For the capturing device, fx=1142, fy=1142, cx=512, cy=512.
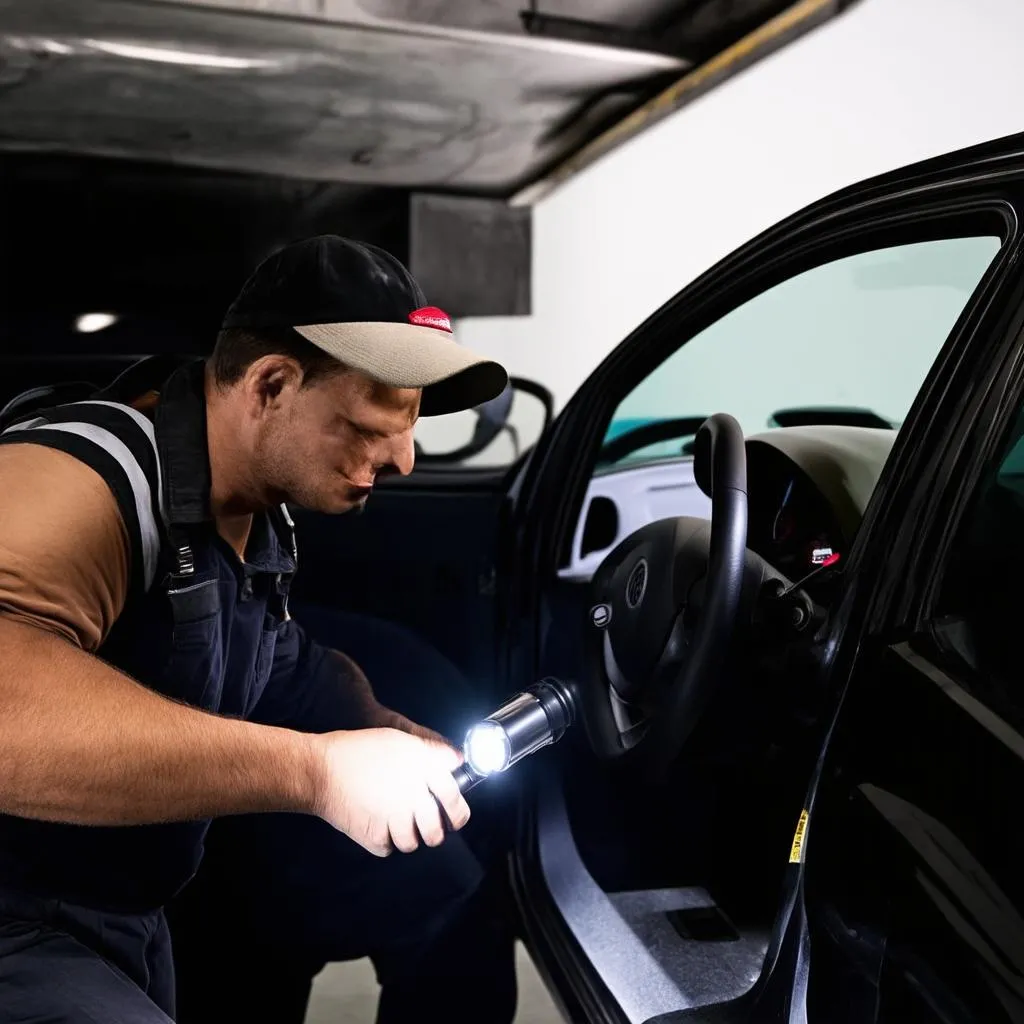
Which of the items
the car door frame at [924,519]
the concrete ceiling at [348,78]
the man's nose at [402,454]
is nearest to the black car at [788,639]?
the car door frame at [924,519]

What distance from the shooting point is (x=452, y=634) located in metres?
1.79

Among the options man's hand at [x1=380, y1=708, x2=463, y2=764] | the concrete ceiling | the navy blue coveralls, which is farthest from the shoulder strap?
the concrete ceiling

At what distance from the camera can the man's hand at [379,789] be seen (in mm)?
960

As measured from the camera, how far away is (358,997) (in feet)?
5.99

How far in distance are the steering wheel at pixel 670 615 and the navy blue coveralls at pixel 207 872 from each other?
0.38 metres

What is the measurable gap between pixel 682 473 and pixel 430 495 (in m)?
0.41

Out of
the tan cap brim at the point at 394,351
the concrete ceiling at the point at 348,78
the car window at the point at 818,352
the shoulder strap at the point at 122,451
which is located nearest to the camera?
the shoulder strap at the point at 122,451

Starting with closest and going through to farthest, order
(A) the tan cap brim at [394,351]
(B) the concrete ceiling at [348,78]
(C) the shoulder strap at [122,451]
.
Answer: (C) the shoulder strap at [122,451] < (A) the tan cap brim at [394,351] < (B) the concrete ceiling at [348,78]

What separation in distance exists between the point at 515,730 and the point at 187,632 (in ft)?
1.10

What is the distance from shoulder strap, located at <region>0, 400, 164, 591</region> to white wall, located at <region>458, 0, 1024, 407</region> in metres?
1.08

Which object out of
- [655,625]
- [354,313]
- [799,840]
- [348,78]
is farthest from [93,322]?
[799,840]

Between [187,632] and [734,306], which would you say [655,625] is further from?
[187,632]

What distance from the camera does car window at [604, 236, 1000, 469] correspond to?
152 cm

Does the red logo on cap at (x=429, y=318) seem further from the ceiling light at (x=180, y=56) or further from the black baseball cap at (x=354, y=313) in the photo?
the ceiling light at (x=180, y=56)
